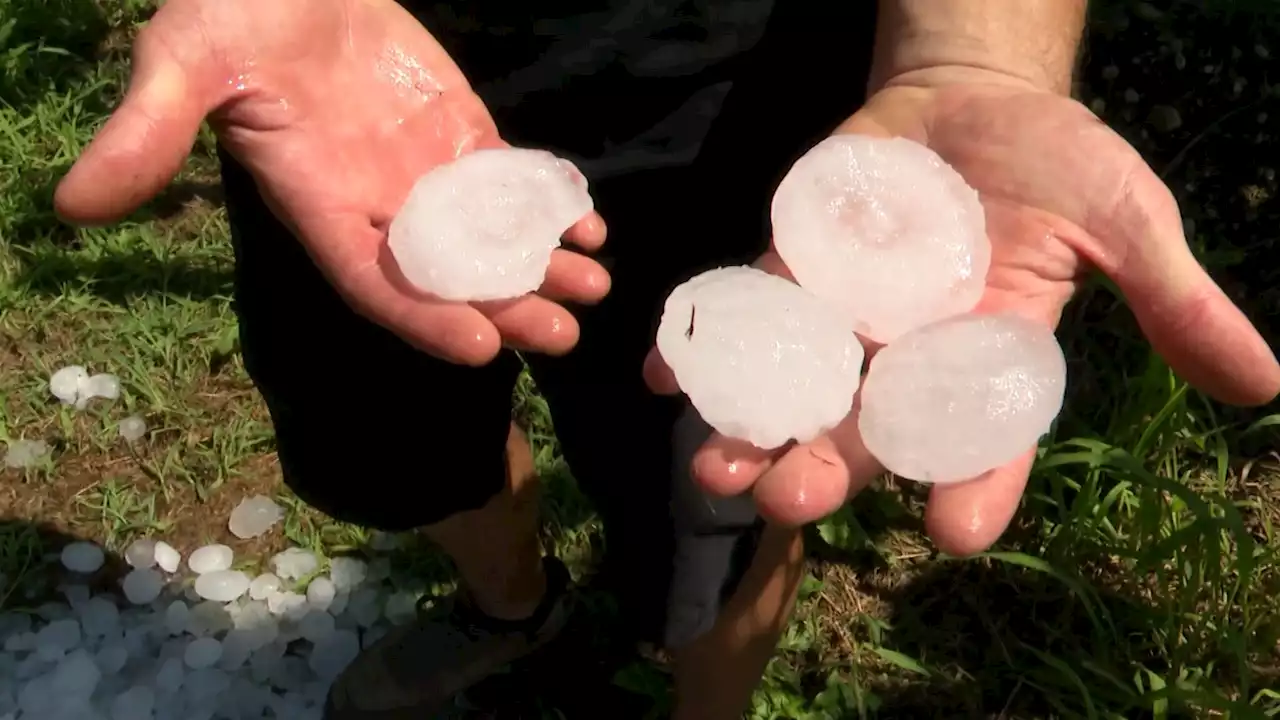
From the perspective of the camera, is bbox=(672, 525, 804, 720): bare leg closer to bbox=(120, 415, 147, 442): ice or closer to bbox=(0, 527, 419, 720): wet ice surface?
bbox=(0, 527, 419, 720): wet ice surface

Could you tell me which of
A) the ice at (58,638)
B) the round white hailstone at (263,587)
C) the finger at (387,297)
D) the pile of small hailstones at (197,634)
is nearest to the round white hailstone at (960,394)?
the finger at (387,297)

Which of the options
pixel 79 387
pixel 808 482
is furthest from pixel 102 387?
pixel 808 482

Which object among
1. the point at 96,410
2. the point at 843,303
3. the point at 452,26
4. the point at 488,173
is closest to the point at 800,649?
the point at 843,303

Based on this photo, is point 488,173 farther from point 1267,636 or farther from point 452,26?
point 1267,636

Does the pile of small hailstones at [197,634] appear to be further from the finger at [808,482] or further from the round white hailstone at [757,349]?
the finger at [808,482]

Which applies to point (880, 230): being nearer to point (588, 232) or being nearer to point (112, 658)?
→ point (588, 232)

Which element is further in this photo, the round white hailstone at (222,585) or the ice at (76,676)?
the round white hailstone at (222,585)
